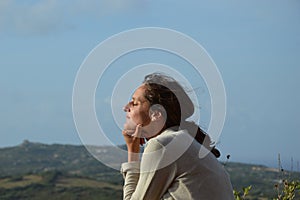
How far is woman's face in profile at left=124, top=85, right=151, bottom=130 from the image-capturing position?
11.1 ft

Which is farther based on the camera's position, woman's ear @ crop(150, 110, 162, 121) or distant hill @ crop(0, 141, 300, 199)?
distant hill @ crop(0, 141, 300, 199)

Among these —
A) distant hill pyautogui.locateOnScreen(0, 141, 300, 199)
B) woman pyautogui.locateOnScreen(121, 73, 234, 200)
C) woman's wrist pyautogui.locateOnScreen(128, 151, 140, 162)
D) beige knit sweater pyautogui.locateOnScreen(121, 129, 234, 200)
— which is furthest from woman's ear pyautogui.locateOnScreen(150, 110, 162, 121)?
distant hill pyautogui.locateOnScreen(0, 141, 300, 199)

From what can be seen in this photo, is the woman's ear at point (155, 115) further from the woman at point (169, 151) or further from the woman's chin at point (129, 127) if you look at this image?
the woman's chin at point (129, 127)

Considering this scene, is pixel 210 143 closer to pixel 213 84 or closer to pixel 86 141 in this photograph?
pixel 213 84

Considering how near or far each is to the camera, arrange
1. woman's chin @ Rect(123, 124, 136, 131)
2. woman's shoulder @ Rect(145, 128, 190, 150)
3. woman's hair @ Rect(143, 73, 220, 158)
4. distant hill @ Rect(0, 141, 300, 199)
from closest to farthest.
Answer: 1. woman's shoulder @ Rect(145, 128, 190, 150)
2. woman's hair @ Rect(143, 73, 220, 158)
3. woman's chin @ Rect(123, 124, 136, 131)
4. distant hill @ Rect(0, 141, 300, 199)

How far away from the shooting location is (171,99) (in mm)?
3334

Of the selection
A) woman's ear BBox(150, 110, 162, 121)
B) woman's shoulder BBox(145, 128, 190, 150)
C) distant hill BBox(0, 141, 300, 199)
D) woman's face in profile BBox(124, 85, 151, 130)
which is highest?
distant hill BBox(0, 141, 300, 199)

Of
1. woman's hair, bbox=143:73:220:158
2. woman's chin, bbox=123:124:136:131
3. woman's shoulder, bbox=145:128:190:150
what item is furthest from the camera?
woman's chin, bbox=123:124:136:131

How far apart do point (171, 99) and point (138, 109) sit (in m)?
0.19

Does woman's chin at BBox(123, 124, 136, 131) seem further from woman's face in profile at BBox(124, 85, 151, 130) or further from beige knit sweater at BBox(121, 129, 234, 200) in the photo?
beige knit sweater at BBox(121, 129, 234, 200)

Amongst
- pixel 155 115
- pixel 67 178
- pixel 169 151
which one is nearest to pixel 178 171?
pixel 169 151

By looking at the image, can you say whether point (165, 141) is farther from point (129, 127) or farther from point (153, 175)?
point (129, 127)

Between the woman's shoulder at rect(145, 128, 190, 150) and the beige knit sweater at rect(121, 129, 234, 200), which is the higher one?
the woman's shoulder at rect(145, 128, 190, 150)

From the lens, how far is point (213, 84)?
3.43 metres
